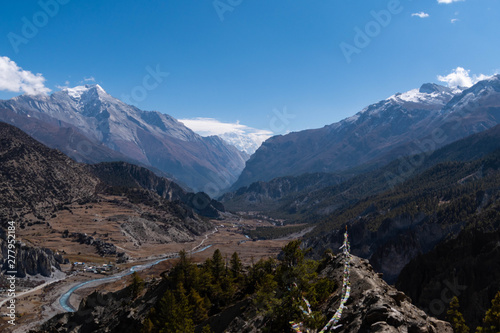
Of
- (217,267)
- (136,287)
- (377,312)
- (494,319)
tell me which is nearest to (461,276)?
(494,319)

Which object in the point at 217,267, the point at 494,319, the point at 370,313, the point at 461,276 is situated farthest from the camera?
the point at 461,276

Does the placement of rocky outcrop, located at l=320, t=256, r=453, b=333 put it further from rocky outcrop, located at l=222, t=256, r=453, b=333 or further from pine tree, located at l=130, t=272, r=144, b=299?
pine tree, located at l=130, t=272, r=144, b=299

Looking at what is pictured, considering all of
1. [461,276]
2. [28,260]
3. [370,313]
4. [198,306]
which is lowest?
[461,276]

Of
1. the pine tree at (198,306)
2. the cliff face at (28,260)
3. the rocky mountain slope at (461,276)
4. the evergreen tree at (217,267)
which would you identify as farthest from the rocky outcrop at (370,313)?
the cliff face at (28,260)

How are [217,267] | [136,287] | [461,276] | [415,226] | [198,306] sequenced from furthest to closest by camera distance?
[415,226], [136,287], [461,276], [217,267], [198,306]

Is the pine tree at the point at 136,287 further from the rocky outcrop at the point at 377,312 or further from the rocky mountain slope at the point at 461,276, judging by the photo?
the rocky mountain slope at the point at 461,276

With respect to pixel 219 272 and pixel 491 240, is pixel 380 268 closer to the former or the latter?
pixel 491 240

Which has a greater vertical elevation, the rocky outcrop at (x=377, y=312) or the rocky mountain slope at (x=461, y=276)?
the rocky outcrop at (x=377, y=312)

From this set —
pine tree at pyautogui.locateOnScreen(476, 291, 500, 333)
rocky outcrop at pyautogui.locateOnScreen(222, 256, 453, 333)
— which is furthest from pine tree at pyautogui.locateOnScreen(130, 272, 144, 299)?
pine tree at pyautogui.locateOnScreen(476, 291, 500, 333)

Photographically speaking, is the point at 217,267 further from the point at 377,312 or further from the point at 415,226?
the point at 415,226

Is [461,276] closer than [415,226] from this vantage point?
Yes

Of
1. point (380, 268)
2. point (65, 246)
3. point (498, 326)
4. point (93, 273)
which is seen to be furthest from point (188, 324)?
point (65, 246)
